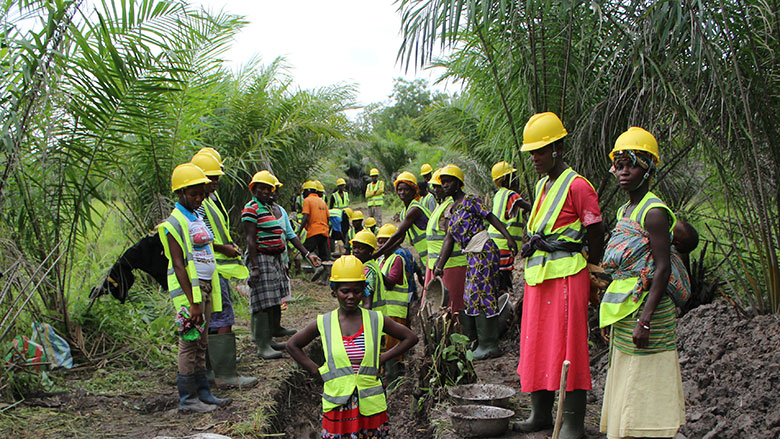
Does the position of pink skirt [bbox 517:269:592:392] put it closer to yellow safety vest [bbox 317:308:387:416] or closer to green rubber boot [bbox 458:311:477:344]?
yellow safety vest [bbox 317:308:387:416]

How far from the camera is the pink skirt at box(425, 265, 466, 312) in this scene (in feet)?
20.0

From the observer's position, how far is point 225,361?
5207mm

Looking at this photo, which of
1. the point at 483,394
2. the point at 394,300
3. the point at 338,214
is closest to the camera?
the point at 483,394

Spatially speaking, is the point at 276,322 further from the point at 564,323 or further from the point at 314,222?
the point at 314,222

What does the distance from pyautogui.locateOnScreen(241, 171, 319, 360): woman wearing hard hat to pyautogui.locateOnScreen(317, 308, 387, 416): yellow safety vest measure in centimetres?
249

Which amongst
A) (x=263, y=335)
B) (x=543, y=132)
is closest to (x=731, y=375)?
(x=543, y=132)

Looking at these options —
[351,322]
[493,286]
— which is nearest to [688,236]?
[351,322]

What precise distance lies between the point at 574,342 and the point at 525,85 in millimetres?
3076

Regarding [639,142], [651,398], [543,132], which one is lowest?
[651,398]

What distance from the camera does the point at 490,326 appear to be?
234 inches

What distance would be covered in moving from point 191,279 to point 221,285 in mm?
744

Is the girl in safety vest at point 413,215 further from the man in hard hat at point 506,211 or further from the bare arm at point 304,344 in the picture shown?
the bare arm at point 304,344

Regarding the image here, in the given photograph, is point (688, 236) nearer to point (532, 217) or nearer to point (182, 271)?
point (532, 217)

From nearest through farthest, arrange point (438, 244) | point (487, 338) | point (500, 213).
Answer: point (487, 338) → point (438, 244) → point (500, 213)
